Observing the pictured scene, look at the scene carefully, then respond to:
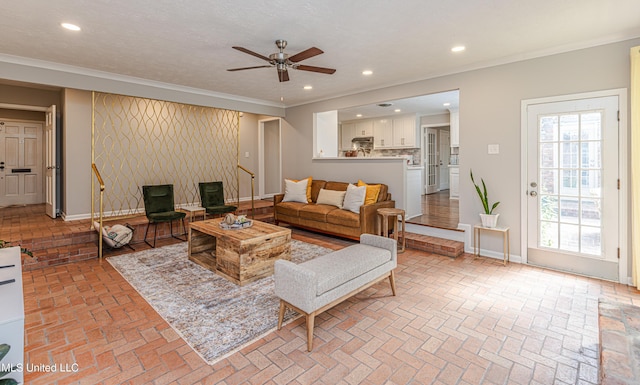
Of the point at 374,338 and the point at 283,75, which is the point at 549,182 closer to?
the point at 374,338

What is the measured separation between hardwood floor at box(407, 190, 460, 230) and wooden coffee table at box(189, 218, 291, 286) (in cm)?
250

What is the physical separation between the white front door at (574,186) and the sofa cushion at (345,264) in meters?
2.28

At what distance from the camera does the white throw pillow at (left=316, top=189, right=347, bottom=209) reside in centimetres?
541

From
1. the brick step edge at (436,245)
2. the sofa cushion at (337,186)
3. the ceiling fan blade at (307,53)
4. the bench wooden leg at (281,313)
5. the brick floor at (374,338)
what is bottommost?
the brick floor at (374,338)

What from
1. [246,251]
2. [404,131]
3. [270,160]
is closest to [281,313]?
[246,251]

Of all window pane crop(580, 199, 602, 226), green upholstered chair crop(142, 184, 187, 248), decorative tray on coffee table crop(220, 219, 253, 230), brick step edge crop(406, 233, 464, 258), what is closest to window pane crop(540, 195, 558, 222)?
window pane crop(580, 199, 602, 226)

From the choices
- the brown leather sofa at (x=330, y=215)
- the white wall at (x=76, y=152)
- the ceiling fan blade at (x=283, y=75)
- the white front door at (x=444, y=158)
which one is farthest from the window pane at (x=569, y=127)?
the white wall at (x=76, y=152)

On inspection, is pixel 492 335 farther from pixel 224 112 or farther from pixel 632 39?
pixel 224 112

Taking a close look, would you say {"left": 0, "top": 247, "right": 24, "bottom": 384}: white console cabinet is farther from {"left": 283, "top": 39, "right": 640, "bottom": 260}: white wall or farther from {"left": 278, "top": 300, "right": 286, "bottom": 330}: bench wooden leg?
{"left": 283, "top": 39, "right": 640, "bottom": 260}: white wall

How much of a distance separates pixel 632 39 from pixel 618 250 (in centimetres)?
216

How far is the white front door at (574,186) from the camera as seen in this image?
10.9 feet

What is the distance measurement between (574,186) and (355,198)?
273 cm

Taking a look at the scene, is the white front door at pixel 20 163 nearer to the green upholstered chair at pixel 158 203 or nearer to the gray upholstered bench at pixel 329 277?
the green upholstered chair at pixel 158 203

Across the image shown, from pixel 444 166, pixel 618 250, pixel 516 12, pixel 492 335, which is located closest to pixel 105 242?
pixel 492 335
